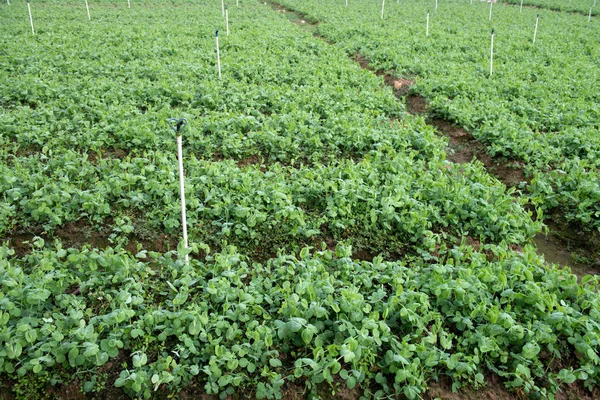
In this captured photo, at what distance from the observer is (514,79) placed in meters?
11.9

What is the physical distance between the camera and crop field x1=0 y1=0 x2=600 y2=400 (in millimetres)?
3938

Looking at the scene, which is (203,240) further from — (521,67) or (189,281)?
(521,67)

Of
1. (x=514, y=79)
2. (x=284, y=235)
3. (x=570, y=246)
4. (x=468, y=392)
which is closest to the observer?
(x=468, y=392)

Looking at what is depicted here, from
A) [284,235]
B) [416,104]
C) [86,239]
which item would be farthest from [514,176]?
[86,239]

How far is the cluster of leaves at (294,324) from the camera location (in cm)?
383

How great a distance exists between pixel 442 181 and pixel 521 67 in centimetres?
858

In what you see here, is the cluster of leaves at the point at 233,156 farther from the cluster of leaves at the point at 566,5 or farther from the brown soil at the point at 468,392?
the cluster of leaves at the point at 566,5

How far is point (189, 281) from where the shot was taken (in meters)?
4.55

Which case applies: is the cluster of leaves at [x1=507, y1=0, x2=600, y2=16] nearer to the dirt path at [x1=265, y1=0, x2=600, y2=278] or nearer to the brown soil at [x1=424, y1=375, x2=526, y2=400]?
the dirt path at [x1=265, y1=0, x2=600, y2=278]

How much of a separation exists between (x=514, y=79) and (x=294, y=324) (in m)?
10.4

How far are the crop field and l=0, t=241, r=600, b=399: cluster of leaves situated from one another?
0.02 meters

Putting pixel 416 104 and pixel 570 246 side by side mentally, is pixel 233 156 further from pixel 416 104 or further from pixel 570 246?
pixel 416 104

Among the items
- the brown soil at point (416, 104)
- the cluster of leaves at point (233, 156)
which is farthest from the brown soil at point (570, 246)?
the brown soil at point (416, 104)

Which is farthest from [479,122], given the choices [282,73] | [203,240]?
[203,240]
